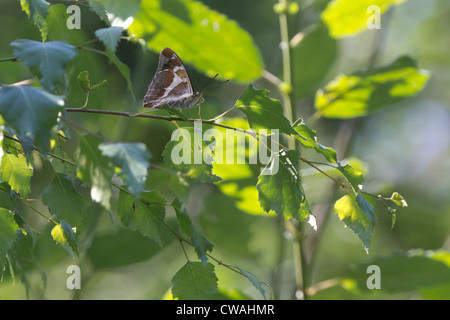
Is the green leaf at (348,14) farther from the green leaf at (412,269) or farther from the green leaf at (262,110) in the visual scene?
the green leaf at (262,110)

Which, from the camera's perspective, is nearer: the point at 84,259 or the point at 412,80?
the point at 412,80

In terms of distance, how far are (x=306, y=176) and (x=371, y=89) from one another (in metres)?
0.32

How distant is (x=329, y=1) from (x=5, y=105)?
3.79 ft

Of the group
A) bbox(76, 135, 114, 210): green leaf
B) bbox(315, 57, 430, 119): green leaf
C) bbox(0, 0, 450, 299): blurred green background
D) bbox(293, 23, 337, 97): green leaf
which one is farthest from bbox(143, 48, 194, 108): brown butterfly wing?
bbox(293, 23, 337, 97): green leaf

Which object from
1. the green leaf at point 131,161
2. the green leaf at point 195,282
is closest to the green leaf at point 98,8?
the green leaf at point 131,161

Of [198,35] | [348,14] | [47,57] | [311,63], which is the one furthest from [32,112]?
[311,63]

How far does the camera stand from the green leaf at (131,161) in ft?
1.78

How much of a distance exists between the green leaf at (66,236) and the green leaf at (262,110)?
0.31 m

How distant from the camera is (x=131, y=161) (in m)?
0.55

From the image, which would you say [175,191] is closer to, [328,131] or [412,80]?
[412,80]

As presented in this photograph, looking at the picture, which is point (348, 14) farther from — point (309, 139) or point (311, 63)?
point (309, 139)
